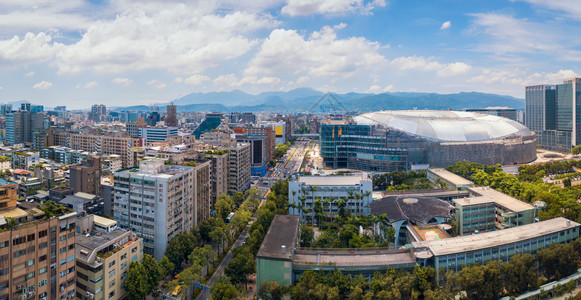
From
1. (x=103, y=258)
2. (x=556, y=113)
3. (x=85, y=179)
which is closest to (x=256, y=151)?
(x=85, y=179)

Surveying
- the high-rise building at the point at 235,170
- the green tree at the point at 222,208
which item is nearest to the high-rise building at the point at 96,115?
the high-rise building at the point at 235,170

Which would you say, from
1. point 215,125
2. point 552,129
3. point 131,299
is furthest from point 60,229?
point 552,129

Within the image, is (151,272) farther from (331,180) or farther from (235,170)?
(235,170)

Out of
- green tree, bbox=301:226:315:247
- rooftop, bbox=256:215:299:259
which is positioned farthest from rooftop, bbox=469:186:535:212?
rooftop, bbox=256:215:299:259

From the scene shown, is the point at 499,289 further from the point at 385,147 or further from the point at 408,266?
the point at 385,147

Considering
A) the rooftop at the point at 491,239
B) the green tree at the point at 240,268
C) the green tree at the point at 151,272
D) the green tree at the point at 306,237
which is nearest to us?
the green tree at the point at 151,272

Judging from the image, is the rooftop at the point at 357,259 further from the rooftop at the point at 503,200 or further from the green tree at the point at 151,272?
the rooftop at the point at 503,200
